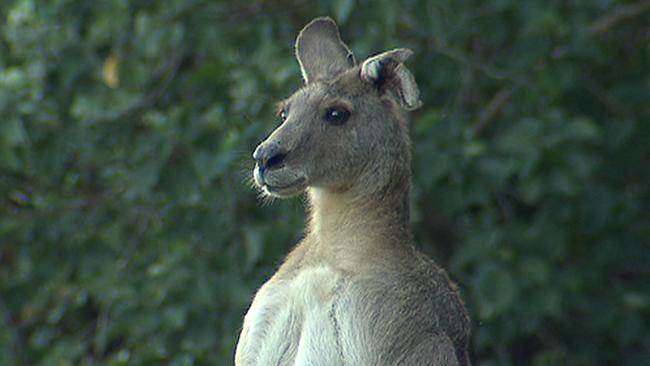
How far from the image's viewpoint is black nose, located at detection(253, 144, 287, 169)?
4820 mm

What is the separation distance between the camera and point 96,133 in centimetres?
905

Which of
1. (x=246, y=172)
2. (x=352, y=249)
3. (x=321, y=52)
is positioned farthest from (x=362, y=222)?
(x=246, y=172)

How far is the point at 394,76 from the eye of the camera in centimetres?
506

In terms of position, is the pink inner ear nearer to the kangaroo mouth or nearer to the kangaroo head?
the kangaroo head

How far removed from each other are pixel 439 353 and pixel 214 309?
Result: 3.92 m

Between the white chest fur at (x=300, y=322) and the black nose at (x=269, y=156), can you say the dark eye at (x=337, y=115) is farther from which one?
the white chest fur at (x=300, y=322)

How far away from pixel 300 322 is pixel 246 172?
10.9 feet

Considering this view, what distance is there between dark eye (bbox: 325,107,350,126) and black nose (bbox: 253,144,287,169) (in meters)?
0.26

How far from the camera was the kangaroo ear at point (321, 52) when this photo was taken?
538 cm

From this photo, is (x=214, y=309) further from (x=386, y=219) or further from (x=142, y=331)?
(x=386, y=219)

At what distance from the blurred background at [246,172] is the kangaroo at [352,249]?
270cm

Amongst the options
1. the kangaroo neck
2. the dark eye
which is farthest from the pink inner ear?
the kangaroo neck

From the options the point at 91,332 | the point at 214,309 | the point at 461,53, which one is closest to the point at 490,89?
the point at 461,53

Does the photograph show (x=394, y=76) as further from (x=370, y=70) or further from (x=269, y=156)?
(x=269, y=156)
